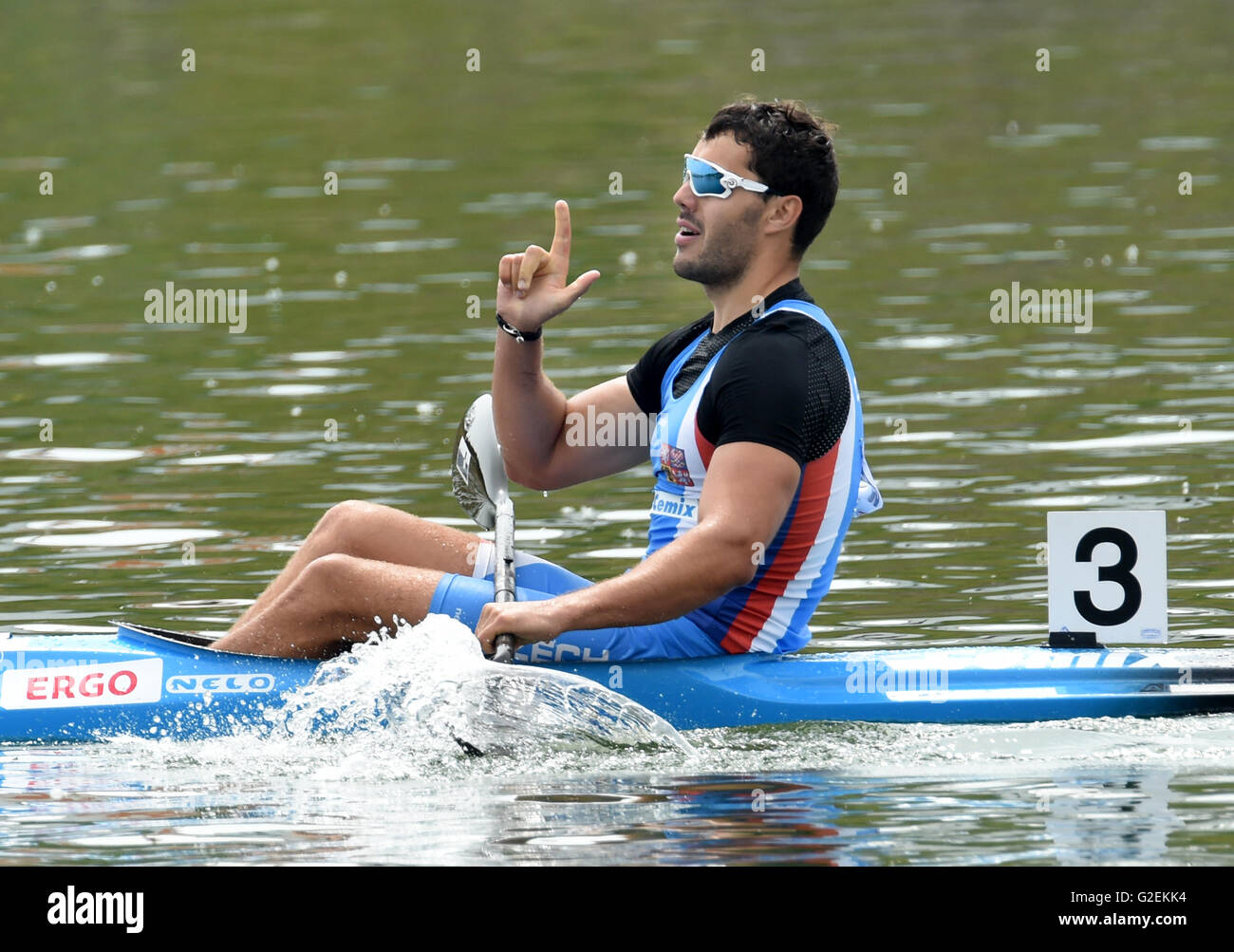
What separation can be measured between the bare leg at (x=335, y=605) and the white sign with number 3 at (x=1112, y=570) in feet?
5.90

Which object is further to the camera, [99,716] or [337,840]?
[99,716]

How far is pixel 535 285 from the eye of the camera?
266 inches

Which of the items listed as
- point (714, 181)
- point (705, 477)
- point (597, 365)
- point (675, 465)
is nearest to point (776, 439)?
point (705, 477)

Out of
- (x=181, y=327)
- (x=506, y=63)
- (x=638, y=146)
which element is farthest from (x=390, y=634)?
(x=506, y=63)

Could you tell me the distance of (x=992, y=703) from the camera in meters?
6.42

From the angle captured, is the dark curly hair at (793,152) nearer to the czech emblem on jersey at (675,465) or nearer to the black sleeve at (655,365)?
the black sleeve at (655,365)

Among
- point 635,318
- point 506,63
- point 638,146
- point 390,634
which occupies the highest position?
point 506,63

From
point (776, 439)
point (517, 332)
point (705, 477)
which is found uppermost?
point (517, 332)

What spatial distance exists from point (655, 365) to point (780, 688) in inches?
43.1

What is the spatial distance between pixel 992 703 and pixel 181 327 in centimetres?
910

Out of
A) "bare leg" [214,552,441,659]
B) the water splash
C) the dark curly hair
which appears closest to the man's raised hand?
the dark curly hair

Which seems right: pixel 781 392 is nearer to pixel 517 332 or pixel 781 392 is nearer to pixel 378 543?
pixel 517 332

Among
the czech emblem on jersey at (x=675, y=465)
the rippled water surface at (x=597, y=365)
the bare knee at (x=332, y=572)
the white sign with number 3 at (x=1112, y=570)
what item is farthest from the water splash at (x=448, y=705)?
the white sign with number 3 at (x=1112, y=570)
